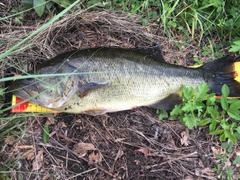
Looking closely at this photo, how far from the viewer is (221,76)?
3.56 metres

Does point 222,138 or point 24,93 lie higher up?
point 24,93

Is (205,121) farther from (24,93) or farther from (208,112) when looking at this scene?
(24,93)

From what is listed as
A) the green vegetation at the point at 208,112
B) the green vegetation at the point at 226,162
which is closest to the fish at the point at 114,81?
the green vegetation at the point at 208,112

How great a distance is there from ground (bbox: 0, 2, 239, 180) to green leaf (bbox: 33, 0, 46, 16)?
22 centimetres

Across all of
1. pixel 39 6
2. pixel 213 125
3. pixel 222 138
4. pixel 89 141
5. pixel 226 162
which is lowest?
pixel 226 162

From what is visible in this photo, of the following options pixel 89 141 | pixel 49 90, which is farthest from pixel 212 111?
pixel 49 90

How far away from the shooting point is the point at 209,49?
4.11 m

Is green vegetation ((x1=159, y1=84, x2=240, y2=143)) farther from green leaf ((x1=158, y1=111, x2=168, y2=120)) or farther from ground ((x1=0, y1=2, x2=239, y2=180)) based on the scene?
ground ((x1=0, y1=2, x2=239, y2=180))

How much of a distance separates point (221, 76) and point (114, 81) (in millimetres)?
1325

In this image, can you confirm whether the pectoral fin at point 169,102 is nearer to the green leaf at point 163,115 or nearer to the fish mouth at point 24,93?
the green leaf at point 163,115

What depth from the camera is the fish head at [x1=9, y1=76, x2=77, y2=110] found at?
3.20 meters

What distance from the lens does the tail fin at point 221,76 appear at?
3.53 m

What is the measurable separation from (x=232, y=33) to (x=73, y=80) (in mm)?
2372

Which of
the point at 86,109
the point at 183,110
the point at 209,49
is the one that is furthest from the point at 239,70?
the point at 86,109
